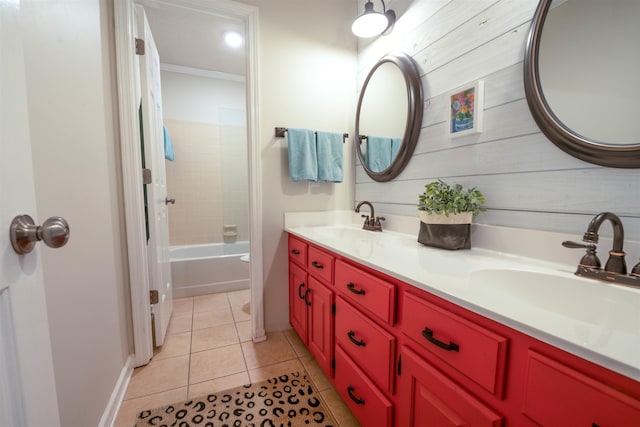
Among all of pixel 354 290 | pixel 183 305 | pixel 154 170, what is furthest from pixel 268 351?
pixel 154 170

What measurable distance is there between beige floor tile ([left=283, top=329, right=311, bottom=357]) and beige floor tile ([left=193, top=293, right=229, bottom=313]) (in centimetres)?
81

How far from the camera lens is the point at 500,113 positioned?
41.1 inches

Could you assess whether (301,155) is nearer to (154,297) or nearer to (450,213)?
(450,213)

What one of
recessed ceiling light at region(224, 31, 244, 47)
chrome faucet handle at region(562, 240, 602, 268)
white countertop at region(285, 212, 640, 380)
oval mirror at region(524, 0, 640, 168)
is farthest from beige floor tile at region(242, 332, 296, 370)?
recessed ceiling light at region(224, 31, 244, 47)

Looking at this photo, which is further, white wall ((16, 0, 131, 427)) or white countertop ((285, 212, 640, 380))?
white wall ((16, 0, 131, 427))

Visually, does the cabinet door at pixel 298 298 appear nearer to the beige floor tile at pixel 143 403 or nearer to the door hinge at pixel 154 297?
the beige floor tile at pixel 143 403

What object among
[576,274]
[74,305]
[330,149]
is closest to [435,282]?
[576,274]

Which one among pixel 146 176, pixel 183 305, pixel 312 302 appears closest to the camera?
pixel 312 302

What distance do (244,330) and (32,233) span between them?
1.78m

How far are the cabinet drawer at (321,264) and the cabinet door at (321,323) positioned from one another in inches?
2.0

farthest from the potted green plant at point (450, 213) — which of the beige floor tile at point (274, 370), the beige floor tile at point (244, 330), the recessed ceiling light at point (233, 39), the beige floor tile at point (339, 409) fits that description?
the recessed ceiling light at point (233, 39)

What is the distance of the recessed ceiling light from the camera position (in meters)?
2.36

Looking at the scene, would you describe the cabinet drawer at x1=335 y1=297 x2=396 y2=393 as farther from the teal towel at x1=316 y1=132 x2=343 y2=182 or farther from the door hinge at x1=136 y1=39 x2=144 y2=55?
the door hinge at x1=136 y1=39 x2=144 y2=55

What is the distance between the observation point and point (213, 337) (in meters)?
1.91
